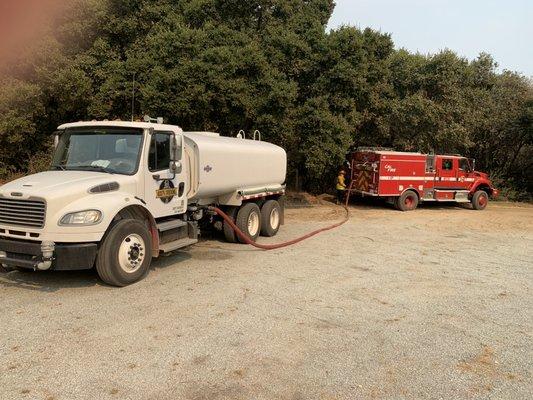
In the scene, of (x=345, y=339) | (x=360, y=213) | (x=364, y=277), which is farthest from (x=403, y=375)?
(x=360, y=213)

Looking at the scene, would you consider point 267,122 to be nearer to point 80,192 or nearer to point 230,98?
point 230,98

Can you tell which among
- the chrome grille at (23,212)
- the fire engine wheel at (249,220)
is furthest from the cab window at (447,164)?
the chrome grille at (23,212)

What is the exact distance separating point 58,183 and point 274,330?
3.79m

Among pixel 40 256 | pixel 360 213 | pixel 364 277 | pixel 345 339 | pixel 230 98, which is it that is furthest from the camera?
pixel 360 213

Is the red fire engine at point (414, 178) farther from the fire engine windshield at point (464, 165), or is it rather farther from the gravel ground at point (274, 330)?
the gravel ground at point (274, 330)

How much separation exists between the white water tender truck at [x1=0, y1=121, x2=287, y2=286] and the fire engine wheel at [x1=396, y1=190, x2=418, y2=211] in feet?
36.2

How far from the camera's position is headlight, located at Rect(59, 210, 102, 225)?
658 centimetres

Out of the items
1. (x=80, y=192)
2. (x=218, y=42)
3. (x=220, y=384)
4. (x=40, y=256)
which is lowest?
(x=220, y=384)

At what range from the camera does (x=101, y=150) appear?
7922mm

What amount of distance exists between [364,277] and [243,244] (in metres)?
3.71

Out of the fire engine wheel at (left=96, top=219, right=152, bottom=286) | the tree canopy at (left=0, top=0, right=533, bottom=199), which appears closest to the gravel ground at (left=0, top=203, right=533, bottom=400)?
the fire engine wheel at (left=96, top=219, right=152, bottom=286)

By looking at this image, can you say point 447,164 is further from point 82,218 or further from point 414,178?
point 82,218

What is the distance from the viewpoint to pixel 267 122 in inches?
663

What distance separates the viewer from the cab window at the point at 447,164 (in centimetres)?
2102
